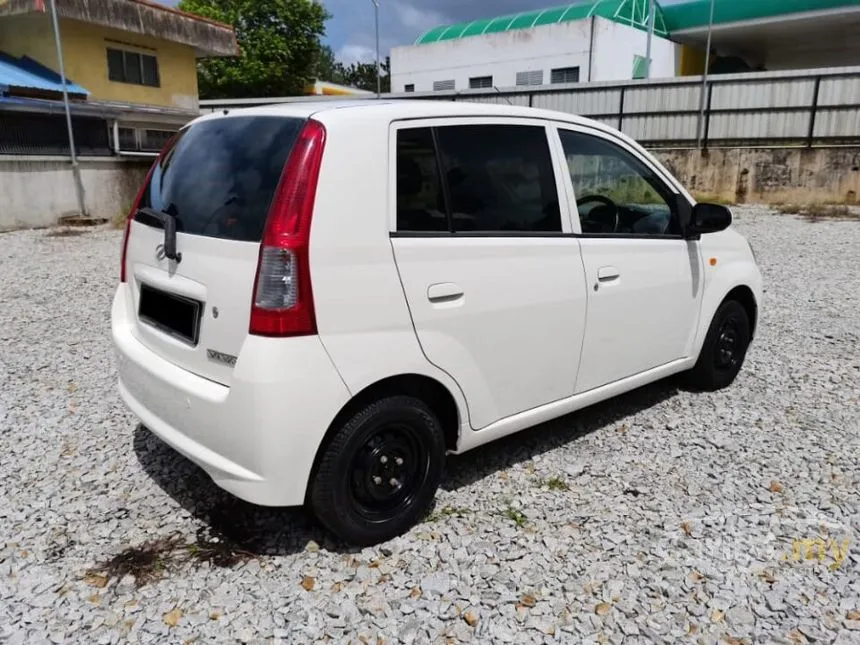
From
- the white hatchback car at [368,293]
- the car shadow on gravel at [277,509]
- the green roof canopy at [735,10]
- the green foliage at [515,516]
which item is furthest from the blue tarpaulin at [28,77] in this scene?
the green roof canopy at [735,10]

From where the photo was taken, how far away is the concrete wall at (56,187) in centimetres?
1428

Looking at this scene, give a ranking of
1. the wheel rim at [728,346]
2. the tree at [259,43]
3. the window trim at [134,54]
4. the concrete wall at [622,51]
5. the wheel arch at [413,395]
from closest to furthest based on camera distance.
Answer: the wheel arch at [413,395] < the wheel rim at [728,346] < the window trim at [134,54] < the concrete wall at [622,51] < the tree at [259,43]

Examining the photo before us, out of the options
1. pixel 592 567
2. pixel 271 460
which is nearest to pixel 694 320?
pixel 592 567

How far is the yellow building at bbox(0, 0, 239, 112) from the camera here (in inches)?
845

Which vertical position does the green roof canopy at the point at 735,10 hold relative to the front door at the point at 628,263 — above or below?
above

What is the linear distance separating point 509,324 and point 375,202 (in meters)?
0.87

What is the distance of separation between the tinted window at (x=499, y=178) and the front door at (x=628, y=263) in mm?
214

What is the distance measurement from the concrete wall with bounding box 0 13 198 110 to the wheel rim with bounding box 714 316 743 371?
23574 millimetres

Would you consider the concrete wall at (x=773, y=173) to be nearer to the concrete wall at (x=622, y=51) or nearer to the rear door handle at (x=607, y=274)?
the concrete wall at (x=622, y=51)

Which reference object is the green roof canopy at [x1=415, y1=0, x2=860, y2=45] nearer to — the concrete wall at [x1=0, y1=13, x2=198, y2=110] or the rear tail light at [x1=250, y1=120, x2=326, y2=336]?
the concrete wall at [x1=0, y1=13, x2=198, y2=110]

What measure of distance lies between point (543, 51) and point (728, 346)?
98.2 feet

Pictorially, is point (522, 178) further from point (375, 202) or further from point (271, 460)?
point (271, 460)

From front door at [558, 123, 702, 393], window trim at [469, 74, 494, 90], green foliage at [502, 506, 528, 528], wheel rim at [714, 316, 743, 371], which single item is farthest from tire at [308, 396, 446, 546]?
window trim at [469, 74, 494, 90]

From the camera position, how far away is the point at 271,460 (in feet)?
8.15
